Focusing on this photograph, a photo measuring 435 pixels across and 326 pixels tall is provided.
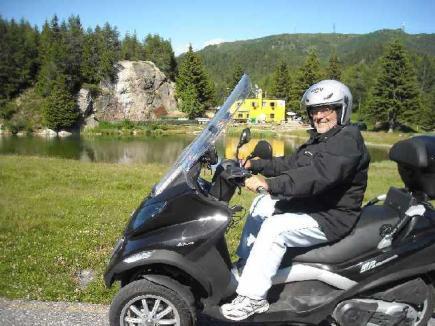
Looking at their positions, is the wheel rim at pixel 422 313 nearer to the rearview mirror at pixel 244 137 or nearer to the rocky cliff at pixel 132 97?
the rearview mirror at pixel 244 137

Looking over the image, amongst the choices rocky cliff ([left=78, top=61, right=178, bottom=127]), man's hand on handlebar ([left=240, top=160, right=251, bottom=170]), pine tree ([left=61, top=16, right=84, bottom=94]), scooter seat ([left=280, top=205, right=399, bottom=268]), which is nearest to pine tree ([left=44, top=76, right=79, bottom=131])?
pine tree ([left=61, top=16, right=84, bottom=94])

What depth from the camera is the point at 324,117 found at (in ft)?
13.0

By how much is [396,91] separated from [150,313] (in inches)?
2606

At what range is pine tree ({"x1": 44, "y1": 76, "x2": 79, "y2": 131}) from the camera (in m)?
72.0

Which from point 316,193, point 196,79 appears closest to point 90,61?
point 196,79

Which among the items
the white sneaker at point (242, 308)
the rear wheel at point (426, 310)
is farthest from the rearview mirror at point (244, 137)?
the rear wheel at point (426, 310)

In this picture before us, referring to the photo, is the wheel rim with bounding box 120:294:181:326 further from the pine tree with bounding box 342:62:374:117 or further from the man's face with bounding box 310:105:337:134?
the pine tree with bounding box 342:62:374:117

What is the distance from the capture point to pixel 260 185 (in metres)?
3.49

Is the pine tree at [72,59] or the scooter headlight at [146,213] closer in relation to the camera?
the scooter headlight at [146,213]

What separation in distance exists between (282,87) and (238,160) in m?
83.2

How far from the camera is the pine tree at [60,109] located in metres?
72.0

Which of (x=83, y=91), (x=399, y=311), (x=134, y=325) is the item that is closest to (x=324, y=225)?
(x=399, y=311)

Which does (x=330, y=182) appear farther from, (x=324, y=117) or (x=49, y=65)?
(x=49, y=65)

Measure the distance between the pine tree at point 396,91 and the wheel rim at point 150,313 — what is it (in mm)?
64655
